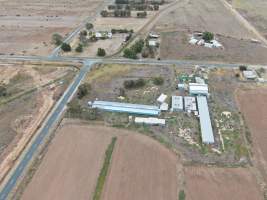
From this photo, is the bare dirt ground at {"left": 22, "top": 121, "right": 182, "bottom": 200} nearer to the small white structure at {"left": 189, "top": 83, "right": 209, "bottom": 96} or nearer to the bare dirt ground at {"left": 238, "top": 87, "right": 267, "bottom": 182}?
the bare dirt ground at {"left": 238, "top": 87, "right": 267, "bottom": 182}

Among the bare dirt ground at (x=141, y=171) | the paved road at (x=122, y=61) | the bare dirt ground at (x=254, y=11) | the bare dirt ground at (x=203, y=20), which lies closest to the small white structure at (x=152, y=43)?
the paved road at (x=122, y=61)

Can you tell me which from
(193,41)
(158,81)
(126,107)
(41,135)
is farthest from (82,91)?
(193,41)

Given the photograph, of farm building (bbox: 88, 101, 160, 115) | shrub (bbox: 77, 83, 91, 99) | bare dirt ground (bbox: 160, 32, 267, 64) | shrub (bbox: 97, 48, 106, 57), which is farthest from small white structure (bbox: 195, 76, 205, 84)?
shrub (bbox: 97, 48, 106, 57)

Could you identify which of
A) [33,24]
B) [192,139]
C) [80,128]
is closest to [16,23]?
[33,24]

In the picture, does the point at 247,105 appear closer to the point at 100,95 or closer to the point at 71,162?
the point at 100,95

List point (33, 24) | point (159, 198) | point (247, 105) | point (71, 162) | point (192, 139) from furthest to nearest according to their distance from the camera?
point (33, 24)
point (247, 105)
point (192, 139)
point (71, 162)
point (159, 198)

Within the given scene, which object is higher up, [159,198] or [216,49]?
[216,49]
